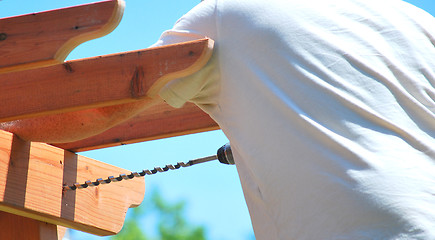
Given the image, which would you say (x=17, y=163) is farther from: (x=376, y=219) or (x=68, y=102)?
(x=376, y=219)

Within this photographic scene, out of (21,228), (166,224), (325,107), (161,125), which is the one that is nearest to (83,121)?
(161,125)

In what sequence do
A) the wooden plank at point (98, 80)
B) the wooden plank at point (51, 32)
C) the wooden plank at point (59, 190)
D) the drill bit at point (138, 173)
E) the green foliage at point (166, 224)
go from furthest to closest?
the green foliage at point (166, 224)
the drill bit at point (138, 173)
the wooden plank at point (59, 190)
the wooden plank at point (98, 80)
the wooden plank at point (51, 32)

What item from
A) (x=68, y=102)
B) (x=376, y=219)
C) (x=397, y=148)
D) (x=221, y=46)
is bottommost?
(x=376, y=219)

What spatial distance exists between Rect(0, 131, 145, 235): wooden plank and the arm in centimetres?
11

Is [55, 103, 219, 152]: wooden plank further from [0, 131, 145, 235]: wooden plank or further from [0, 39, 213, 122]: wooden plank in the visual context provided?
[0, 39, 213, 122]: wooden plank

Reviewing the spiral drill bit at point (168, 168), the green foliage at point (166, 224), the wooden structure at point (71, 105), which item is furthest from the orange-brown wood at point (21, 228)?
→ the green foliage at point (166, 224)

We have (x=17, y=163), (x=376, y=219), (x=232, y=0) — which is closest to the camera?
(x=376, y=219)

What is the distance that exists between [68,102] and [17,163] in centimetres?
37

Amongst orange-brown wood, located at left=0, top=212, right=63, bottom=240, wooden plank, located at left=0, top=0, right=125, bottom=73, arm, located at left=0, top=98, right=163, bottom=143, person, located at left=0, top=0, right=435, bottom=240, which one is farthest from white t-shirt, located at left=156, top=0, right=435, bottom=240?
orange-brown wood, located at left=0, top=212, right=63, bottom=240

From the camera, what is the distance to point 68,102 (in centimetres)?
156

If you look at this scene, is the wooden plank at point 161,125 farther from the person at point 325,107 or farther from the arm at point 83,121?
the person at point 325,107

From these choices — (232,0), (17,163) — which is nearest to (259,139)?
(232,0)

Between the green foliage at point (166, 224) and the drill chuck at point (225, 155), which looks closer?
the drill chuck at point (225, 155)

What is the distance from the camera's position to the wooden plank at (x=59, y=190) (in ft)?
5.92
